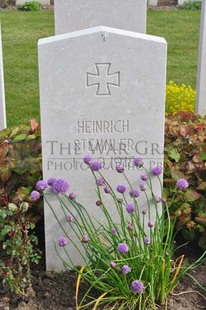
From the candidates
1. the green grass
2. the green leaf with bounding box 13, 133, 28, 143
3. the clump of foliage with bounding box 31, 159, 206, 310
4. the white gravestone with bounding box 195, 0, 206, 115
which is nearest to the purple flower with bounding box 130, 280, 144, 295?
the clump of foliage with bounding box 31, 159, 206, 310

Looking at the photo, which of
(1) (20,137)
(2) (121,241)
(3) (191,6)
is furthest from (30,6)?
(2) (121,241)

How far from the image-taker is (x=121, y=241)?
3170 millimetres

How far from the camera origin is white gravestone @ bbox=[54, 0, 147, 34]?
535 centimetres

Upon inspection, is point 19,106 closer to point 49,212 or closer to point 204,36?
point 204,36

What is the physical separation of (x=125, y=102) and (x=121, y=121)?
11 centimetres

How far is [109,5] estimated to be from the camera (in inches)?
211

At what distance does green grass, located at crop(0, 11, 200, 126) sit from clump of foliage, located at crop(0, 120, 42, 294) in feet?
8.06

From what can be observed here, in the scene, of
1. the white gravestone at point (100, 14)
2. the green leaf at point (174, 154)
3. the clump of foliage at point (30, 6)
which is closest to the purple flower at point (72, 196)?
the green leaf at point (174, 154)

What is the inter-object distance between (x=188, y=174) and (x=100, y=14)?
7.08 feet

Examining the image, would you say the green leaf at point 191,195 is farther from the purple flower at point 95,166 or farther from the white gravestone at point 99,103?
the purple flower at point 95,166

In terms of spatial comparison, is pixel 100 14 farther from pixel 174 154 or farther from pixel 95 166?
pixel 95 166

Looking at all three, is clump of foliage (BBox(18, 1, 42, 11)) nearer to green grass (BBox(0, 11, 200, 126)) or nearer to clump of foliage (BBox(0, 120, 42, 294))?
green grass (BBox(0, 11, 200, 126))

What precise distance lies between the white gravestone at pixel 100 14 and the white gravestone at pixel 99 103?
85.6 inches

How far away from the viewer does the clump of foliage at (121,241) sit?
3121 mm
